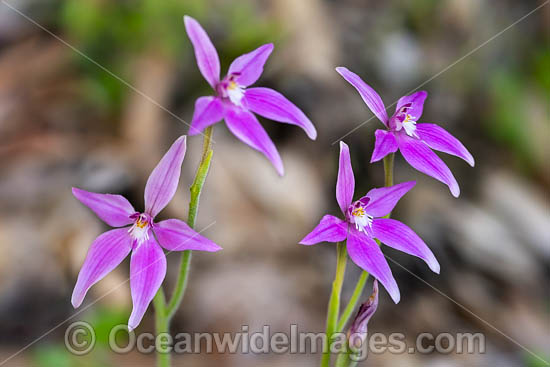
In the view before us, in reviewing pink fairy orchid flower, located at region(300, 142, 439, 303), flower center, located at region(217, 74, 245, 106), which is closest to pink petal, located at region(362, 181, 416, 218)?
pink fairy orchid flower, located at region(300, 142, 439, 303)

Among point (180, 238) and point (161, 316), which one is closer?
point (180, 238)

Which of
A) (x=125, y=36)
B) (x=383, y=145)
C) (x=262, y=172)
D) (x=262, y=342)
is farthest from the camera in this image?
(x=125, y=36)

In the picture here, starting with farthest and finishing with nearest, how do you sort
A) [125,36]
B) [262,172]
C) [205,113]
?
1. [125,36]
2. [262,172]
3. [205,113]

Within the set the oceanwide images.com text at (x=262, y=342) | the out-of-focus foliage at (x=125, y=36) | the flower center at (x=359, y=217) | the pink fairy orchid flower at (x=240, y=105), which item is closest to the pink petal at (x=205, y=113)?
the pink fairy orchid flower at (x=240, y=105)

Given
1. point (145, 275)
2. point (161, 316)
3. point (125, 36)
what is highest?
point (125, 36)

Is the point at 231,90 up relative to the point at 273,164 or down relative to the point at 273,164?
up

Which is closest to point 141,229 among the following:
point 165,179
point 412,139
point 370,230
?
point 165,179

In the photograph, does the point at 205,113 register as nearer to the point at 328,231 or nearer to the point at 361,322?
the point at 328,231
